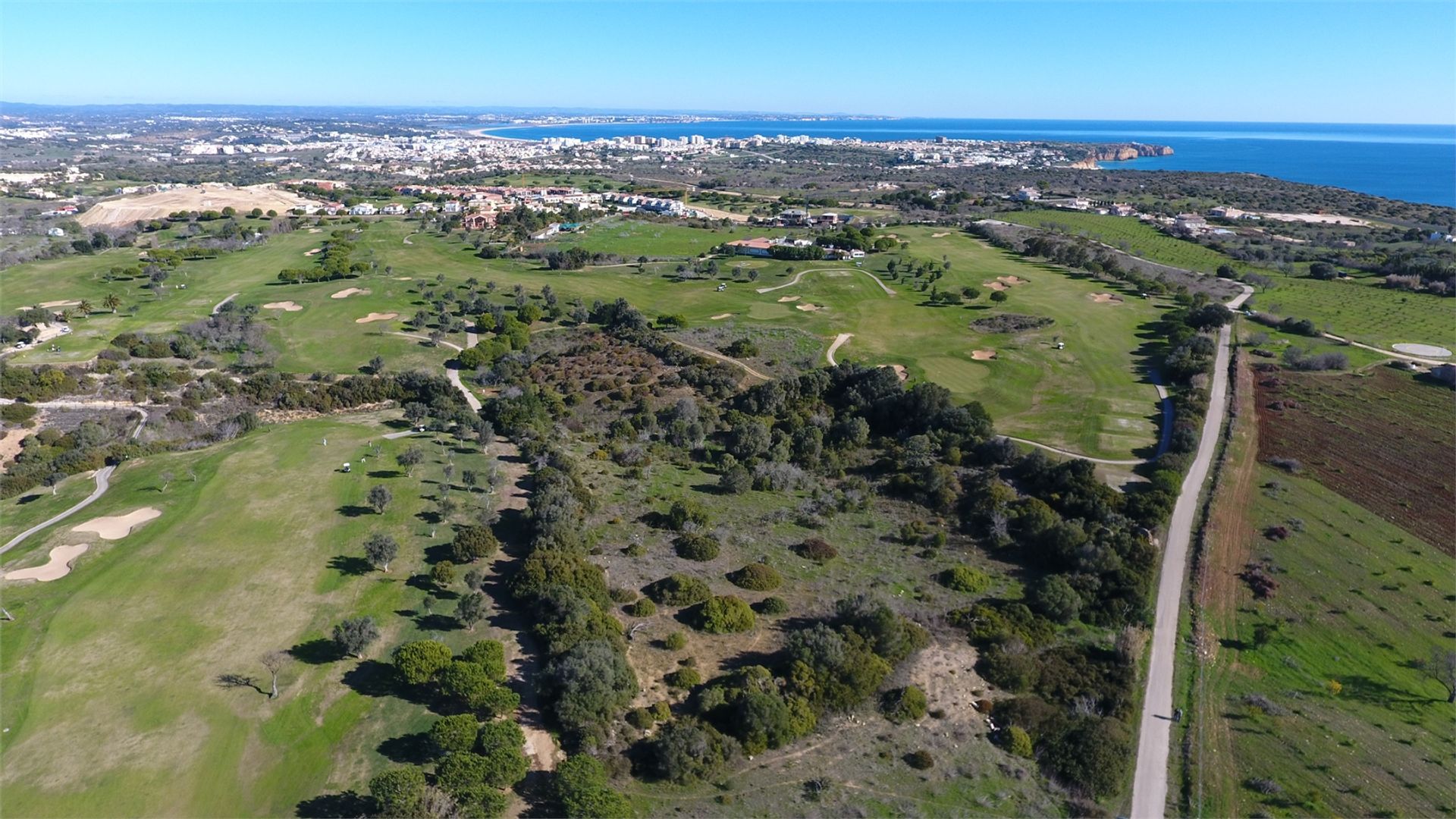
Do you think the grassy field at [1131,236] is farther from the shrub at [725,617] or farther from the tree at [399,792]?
the tree at [399,792]

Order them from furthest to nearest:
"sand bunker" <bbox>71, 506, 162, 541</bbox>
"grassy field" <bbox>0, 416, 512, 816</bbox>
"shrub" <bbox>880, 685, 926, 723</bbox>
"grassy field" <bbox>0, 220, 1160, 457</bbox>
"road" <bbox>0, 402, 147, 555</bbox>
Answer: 1. "grassy field" <bbox>0, 220, 1160, 457</bbox>
2. "sand bunker" <bbox>71, 506, 162, 541</bbox>
3. "road" <bbox>0, 402, 147, 555</bbox>
4. "shrub" <bbox>880, 685, 926, 723</bbox>
5. "grassy field" <bbox>0, 416, 512, 816</bbox>

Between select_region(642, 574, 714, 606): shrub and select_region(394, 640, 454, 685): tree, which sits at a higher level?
select_region(394, 640, 454, 685): tree

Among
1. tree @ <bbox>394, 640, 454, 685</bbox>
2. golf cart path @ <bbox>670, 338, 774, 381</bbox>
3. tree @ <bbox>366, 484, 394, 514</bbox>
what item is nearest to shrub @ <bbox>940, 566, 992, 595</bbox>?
tree @ <bbox>394, 640, 454, 685</bbox>

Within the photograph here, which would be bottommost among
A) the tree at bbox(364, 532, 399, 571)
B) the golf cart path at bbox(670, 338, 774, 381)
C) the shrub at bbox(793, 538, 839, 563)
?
the shrub at bbox(793, 538, 839, 563)

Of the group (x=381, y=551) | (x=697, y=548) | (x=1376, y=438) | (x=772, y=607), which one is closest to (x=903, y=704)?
(x=772, y=607)

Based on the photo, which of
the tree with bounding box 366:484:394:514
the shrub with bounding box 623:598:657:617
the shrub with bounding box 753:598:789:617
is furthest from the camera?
the tree with bounding box 366:484:394:514

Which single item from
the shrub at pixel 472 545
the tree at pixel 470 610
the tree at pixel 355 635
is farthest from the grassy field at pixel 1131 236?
the tree at pixel 355 635

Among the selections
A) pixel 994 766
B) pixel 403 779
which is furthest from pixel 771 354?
pixel 403 779

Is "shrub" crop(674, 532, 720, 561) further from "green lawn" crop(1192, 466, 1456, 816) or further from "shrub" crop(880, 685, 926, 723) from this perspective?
"green lawn" crop(1192, 466, 1456, 816)
